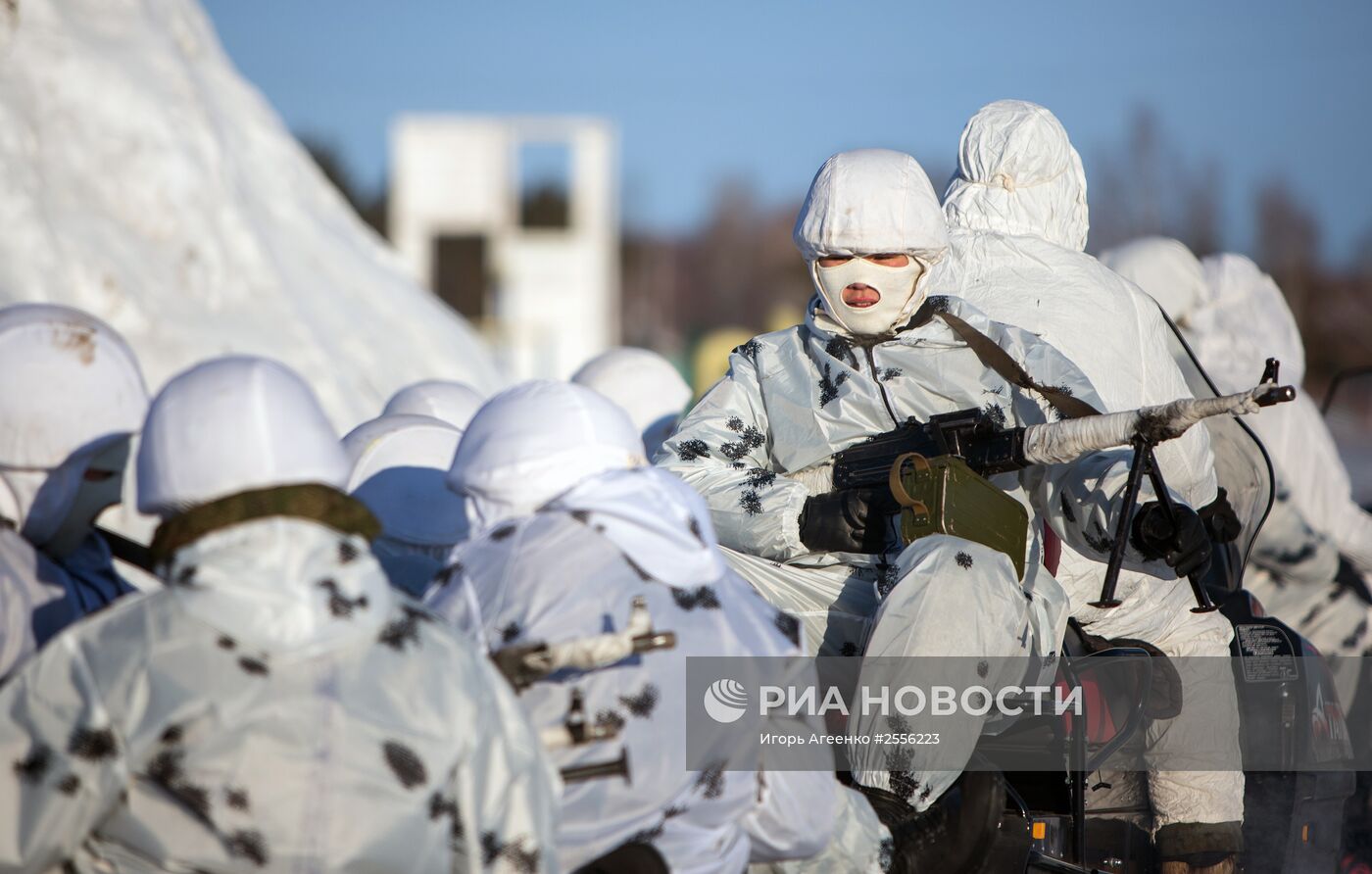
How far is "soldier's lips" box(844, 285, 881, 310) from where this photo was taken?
13.5 feet

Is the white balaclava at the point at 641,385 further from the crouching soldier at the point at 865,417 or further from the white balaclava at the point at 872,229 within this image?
the white balaclava at the point at 872,229

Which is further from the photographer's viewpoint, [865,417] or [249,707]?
[865,417]

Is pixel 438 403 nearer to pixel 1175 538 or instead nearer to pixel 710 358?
pixel 1175 538

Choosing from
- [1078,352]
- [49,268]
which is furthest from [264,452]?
[49,268]

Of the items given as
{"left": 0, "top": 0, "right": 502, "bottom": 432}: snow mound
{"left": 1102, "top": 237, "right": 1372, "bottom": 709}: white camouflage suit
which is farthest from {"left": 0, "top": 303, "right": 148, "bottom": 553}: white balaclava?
{"left": 0, "top": 0, "right": 502, "bottom": 432}: snow mound

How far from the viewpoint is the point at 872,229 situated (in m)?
4.00

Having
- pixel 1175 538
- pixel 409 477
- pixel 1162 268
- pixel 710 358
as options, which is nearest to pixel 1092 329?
pixel 1175 538

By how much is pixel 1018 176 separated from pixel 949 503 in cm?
143

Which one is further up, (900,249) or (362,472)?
(900,249)

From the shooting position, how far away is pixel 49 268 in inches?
313

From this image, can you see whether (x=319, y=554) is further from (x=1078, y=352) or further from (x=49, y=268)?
(x=49, y=268)

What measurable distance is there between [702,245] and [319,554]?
73660 millimetres

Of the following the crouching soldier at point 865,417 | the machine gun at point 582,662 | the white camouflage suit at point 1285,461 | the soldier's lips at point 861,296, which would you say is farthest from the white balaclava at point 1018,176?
the machine gun at point 582,662

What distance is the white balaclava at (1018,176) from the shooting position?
4613mm
